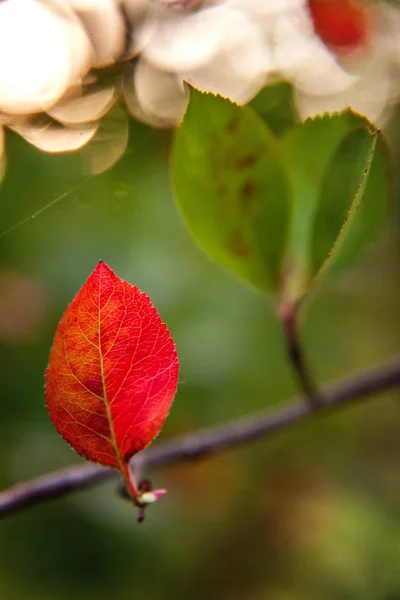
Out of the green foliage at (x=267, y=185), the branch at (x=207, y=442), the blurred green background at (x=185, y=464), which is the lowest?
the blurred green background at (x=185, y=464)

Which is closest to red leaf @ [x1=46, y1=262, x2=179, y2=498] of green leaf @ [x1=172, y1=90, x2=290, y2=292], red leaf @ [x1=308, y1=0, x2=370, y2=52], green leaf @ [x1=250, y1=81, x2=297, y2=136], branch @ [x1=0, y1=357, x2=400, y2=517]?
branch @ [x1=0, y1=357, x2=400, y2=517]

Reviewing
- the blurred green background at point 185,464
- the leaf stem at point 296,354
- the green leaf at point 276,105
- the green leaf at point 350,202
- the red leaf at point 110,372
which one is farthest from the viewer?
the blurred green background at point 185,464

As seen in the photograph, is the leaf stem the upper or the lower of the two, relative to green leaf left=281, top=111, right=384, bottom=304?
lower

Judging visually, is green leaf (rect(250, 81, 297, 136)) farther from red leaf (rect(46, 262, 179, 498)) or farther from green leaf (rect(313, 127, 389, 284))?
red leaf (rect(46, 262, 179, 498))

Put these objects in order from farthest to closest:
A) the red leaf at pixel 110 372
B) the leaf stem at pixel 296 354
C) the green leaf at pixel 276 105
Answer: the green leaf at pixel 276 105 → the leaf stem at pixel 296 354 → the red leaf at pixel 110 372

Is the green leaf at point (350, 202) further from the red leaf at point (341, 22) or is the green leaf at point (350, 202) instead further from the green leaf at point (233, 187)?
the red leaf at point (341, 22)

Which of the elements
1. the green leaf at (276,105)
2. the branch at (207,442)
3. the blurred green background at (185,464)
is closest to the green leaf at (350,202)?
the branch at (207,442)

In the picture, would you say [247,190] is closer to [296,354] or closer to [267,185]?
[267,185]

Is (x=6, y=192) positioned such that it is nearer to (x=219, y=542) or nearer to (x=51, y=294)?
(x=51, y=294)
